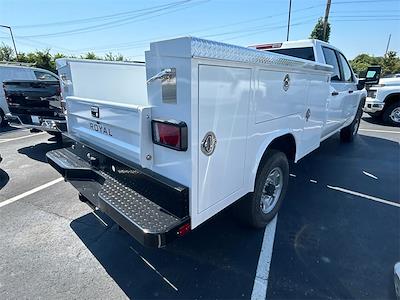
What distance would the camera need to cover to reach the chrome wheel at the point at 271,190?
116 inches

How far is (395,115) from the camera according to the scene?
928cm

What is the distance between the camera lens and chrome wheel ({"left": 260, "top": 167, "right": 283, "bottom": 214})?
2.96 metres

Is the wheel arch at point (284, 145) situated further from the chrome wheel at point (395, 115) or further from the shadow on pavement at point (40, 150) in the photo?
the chrome wheel at point (395, 115)

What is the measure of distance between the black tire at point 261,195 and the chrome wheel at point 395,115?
8457 millimetres

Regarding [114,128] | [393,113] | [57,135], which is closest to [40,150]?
[57,135]

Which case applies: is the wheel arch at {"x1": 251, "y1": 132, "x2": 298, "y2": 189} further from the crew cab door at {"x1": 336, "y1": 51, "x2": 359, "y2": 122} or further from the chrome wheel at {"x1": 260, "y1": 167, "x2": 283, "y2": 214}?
the crew cab door at {"x1": 336, "y1": 51, "x2": 359, "y2": 122}

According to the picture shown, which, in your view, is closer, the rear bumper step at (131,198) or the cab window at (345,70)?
the rear bumper step at (131,198)

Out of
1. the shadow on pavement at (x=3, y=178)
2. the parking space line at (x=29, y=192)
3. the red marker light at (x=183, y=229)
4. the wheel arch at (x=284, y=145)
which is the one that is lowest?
the shadow on pavement at (x=3, y=178)

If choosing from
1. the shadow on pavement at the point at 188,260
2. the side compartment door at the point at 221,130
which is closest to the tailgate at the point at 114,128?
the side compartment door at the point at 221,130

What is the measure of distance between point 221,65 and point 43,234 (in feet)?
8.78

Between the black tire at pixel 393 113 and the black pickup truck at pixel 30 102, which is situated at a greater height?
the black pickup truck at pixel 30 102

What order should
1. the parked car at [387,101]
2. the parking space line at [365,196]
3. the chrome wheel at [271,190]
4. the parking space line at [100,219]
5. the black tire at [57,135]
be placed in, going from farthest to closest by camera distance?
the parked car at [387,101] < the black tire at [57,135] < the parking space line at [365,196] < the parking space line at [100,219] < the chrome wheel at [271,190]

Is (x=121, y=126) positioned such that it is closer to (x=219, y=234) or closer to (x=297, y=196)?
(x=219, y=234)

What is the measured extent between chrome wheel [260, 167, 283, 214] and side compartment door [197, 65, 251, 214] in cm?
83
